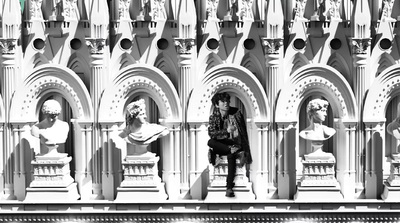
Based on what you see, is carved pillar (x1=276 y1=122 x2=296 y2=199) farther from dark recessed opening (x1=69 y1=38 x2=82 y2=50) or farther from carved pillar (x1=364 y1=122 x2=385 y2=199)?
dark recessed opening (x1=69 y1=38 x2=82 y2=50)

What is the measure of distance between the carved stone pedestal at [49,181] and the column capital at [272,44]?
19.0ft

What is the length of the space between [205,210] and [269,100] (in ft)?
10.6

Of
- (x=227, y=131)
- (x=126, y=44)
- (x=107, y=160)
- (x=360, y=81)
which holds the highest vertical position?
(x=126, y=44)

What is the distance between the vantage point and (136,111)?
Result: 73.1 feet

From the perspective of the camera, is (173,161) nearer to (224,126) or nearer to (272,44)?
(224,126)

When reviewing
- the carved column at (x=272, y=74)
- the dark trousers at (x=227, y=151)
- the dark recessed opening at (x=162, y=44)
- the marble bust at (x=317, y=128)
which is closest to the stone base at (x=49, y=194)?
the dark trousers at (x=227, y=151)

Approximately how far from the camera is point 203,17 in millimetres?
23016

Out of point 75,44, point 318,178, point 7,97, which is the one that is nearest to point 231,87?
point 318,178

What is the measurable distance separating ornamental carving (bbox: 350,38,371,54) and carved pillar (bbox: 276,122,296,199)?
2.45 metres

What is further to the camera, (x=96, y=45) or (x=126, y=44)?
(x=126, y=44)

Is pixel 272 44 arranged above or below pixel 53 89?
above

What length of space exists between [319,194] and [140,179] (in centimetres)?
453

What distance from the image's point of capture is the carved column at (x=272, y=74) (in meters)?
22.7

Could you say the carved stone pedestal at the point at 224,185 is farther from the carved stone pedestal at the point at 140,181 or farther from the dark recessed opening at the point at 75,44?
the dark recessed opening at the point at 75,44
